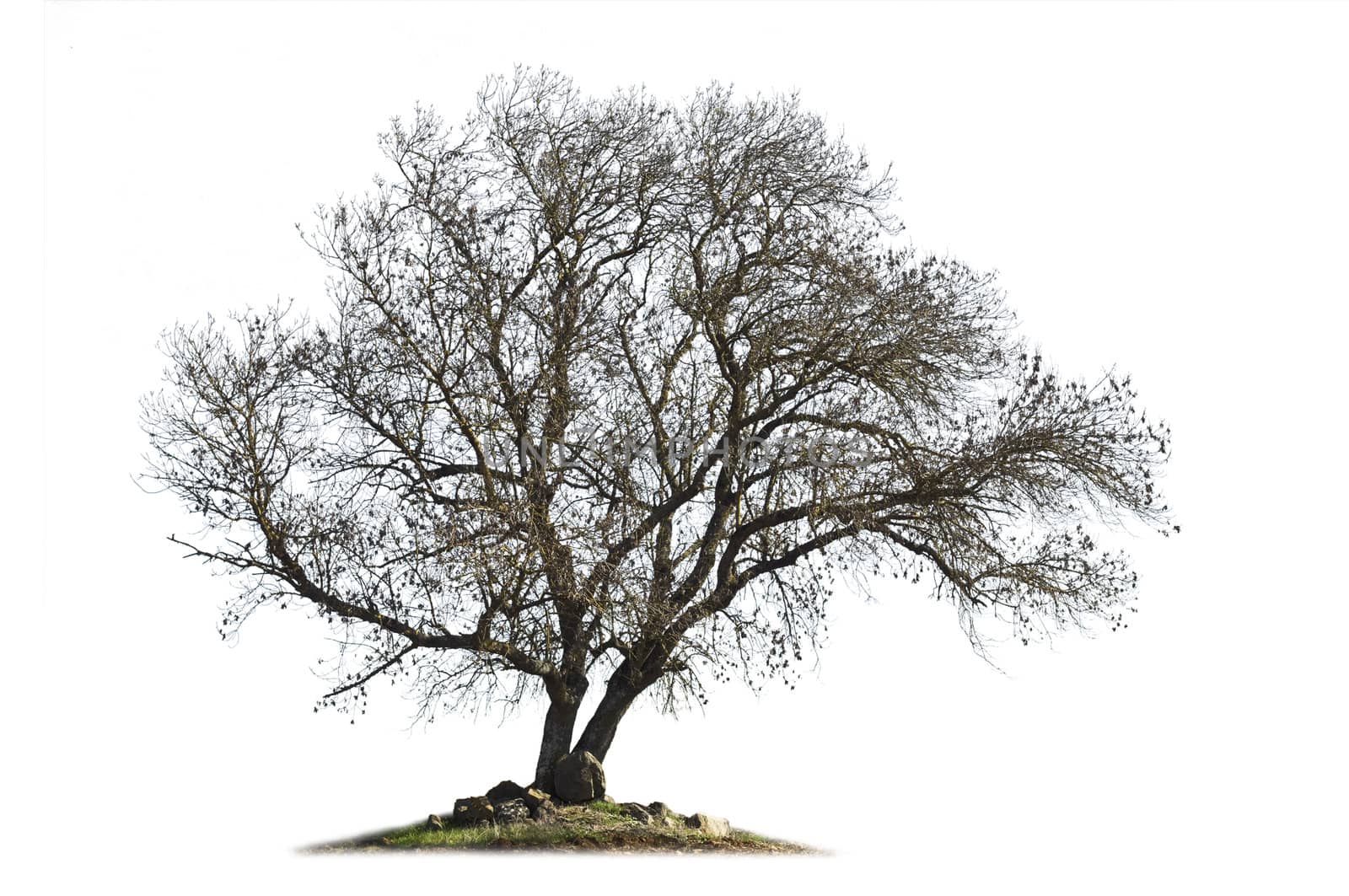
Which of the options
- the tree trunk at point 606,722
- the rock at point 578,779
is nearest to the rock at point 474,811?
the rock at point 578,779

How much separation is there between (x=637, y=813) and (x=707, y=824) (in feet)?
2.33

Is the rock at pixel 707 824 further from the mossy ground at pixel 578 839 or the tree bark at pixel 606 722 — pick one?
the tree bark at pixel 606 722

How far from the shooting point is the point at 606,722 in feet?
50.7

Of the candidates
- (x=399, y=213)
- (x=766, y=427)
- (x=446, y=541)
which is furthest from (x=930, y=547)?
(x=399, y=213)

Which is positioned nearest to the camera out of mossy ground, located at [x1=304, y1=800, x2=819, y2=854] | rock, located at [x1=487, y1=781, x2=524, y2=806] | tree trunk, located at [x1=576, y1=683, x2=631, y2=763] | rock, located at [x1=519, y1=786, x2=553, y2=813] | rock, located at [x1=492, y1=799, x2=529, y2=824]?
mossy ground, located at [x1=304, y1=800, x2=819, y2=854]

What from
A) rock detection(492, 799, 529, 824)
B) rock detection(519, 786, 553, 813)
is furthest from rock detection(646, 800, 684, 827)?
rock detection(492, 799, 529, 824)

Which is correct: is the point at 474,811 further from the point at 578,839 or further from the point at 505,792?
the point at 578,839

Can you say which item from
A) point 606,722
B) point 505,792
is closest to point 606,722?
point 606,722

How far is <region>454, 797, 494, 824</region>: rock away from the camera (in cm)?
1498

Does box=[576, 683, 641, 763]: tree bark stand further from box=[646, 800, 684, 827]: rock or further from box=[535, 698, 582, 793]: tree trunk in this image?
box=[646, 800, 684, 827]: rock

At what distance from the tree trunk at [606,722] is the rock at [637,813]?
58cm

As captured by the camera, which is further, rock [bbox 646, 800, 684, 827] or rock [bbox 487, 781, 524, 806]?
rock [bbox 487, 781, 524, 806]

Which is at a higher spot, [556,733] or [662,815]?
[556,733]

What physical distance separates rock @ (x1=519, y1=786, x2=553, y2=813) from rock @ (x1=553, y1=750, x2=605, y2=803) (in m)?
0.18
